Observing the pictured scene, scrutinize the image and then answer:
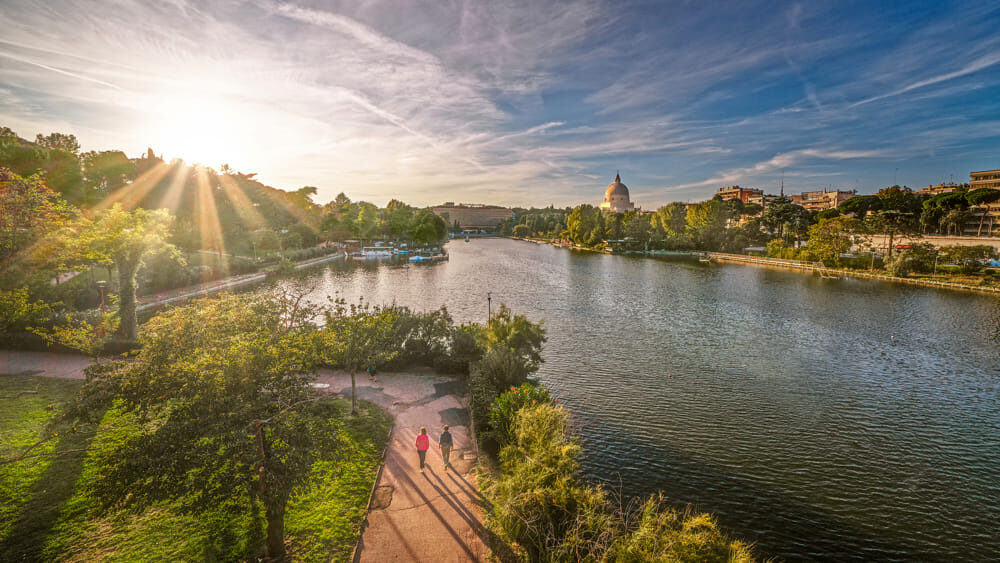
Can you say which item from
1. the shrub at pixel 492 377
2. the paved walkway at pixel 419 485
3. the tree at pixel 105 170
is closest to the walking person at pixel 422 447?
the paved walkway at pixel 419 485

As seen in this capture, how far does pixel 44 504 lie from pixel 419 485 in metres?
10.1

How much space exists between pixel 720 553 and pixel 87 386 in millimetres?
14162

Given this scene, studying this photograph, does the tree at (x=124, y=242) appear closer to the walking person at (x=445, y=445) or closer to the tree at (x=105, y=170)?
the walking person at (x=445, y=445)

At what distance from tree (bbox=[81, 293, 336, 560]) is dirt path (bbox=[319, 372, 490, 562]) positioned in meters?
2.67

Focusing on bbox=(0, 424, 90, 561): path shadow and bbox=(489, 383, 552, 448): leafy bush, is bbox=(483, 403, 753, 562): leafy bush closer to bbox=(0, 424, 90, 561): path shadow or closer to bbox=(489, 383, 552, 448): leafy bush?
bbox=(489, 383, 552, 448): leafy bush

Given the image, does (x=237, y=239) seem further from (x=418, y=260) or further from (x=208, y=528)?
(x=208, y=528)

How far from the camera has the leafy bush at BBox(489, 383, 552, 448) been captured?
15461 millimetres

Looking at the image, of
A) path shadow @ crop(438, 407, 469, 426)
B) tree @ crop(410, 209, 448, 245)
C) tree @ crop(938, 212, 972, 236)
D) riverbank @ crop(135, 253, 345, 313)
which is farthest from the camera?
tree @ crop(410, 209, 448, 245)

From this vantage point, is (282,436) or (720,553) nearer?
(282,436)

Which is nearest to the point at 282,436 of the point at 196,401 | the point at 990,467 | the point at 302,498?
the point at 196,401

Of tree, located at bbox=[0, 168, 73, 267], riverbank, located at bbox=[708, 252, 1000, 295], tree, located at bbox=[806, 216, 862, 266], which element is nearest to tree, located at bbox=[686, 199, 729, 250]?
riverbank, located at bbox=[708, 252, 1000, 295]

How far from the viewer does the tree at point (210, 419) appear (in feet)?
25.4

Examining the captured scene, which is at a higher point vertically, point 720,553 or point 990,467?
point 720,553

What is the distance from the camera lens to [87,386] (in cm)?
803
